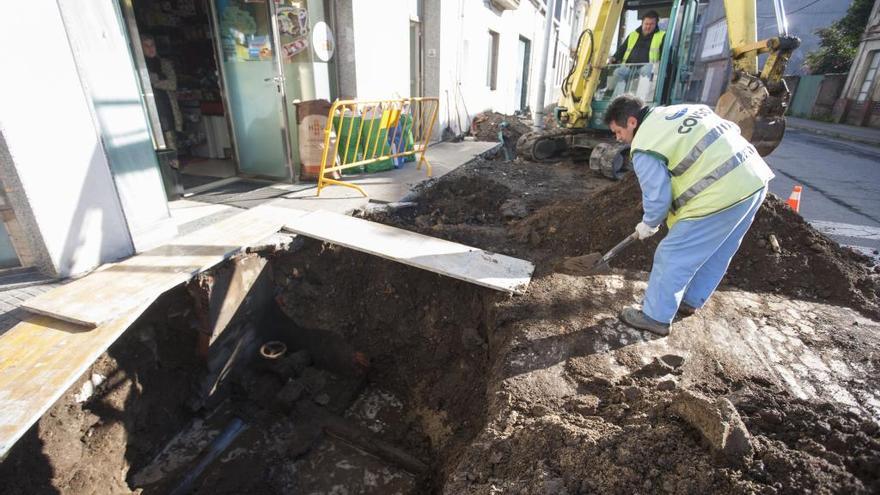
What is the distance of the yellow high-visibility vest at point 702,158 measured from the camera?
258 cm

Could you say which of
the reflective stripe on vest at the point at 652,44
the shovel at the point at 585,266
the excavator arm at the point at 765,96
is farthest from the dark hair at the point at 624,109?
the reflective stripe on vest at the point at 652,44

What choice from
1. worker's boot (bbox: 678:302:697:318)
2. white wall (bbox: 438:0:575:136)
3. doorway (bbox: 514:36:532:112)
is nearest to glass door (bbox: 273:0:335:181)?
white wall (bbox: 438:0:575:136)

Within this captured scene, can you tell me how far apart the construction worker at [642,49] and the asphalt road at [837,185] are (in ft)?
10.3

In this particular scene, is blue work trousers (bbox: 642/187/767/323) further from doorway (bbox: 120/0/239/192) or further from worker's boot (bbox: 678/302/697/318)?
doorway (bbox: 120/0/239/192)

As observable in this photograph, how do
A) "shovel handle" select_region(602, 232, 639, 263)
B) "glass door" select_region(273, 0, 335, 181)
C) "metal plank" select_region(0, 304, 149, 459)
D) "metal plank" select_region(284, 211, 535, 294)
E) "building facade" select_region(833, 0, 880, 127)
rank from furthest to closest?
"building facade" select_region(833, 0, 880, 127) < "glass door" select_region(273, 0, 335, 181) < "metal plank" select_region(284, 211, 535, 294) < "shovel handle" select_region(602, 232, 639, 263) < "metal plank" select_region(0, 304, 149, 459)

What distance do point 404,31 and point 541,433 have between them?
7.69 metres

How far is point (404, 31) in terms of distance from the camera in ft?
25.6

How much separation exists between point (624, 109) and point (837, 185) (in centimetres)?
758

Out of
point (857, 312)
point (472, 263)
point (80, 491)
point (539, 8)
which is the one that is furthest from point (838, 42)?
point (80, 491)

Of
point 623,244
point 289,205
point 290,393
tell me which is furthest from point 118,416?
point 623,244

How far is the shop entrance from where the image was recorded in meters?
5.17

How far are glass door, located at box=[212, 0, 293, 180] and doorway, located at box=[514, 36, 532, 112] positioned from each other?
12308 mm

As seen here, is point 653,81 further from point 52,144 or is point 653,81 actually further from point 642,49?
point 52,144

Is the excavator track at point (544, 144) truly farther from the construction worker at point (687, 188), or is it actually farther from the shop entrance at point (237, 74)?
the construction worker at point (687, 188)
